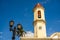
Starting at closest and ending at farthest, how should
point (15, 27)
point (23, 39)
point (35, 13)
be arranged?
point (15, 27) → point (23, 39) → point (35, 13)

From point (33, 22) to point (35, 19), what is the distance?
76cm

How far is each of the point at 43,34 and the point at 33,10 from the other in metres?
5.54

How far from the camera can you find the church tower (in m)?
29.8

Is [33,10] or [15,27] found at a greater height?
[33,10]

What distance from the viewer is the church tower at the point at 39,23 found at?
29766 millimetres

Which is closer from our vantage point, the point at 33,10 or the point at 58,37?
the point at 58,37

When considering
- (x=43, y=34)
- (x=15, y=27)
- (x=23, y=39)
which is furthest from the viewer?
(x=43, y=34)

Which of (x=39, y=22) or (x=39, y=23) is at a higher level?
(x=39, y=22)

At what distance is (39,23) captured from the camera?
99.6 feet

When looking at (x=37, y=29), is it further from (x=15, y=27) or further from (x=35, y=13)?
(x=15, y=27)

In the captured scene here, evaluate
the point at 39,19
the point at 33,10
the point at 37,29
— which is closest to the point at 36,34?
the point at 37,29

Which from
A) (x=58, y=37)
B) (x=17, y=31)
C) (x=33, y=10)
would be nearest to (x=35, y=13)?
(x=33, y=10)

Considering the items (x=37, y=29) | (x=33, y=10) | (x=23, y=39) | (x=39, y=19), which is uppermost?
(x=33, y=10)

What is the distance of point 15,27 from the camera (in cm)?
1367
